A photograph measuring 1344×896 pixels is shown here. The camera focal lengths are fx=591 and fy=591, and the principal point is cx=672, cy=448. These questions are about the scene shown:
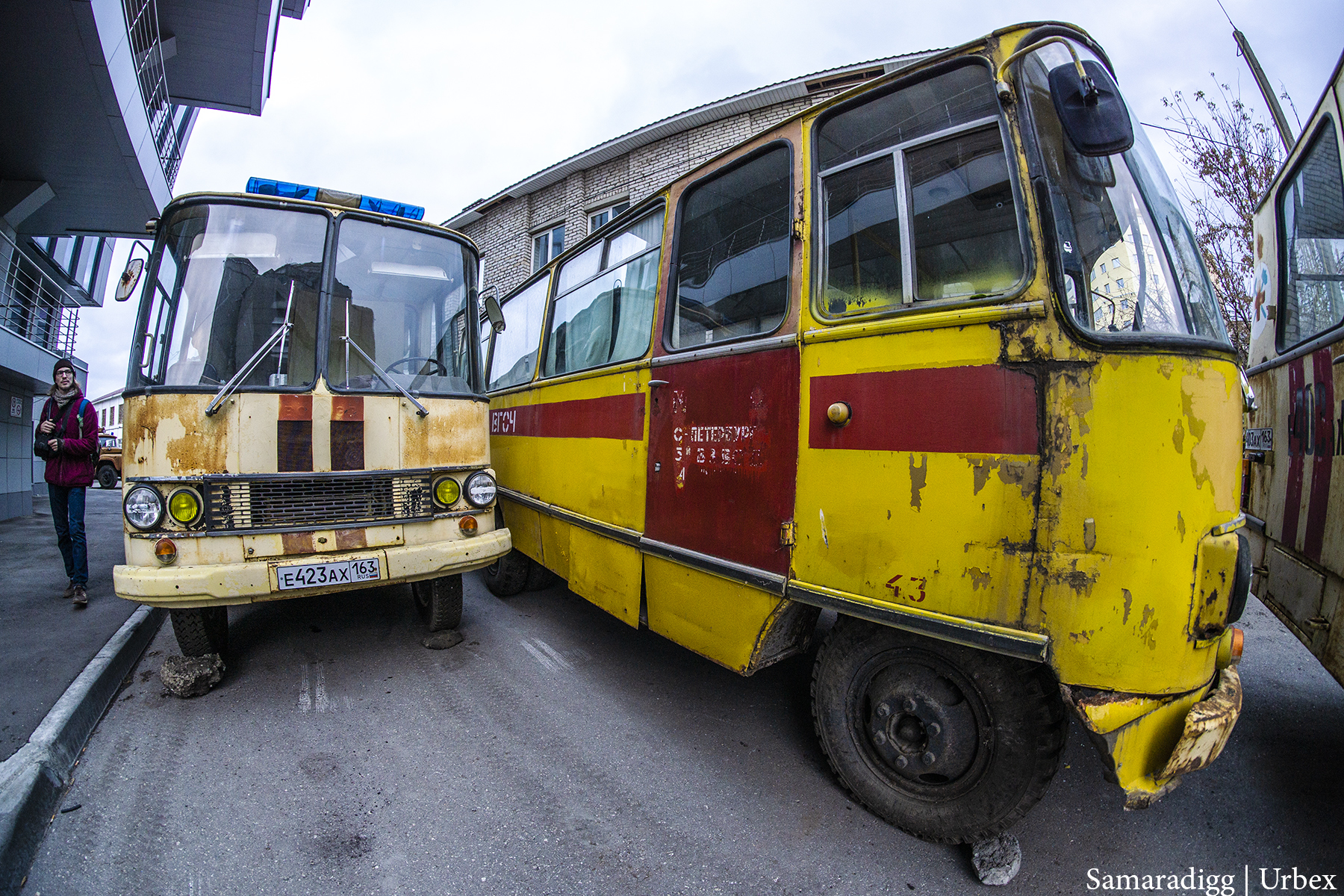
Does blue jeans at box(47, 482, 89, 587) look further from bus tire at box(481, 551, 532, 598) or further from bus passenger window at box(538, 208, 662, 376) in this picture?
bus passenger window at box(538, 208, 662, 376)

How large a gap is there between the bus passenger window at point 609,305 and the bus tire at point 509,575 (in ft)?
5.82

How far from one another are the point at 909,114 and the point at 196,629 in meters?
4.61

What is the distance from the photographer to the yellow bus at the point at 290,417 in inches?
130

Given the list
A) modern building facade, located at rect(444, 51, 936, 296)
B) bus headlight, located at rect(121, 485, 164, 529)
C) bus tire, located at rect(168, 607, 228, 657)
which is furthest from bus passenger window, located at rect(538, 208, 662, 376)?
modern building facade, located at rect(444, 51, 936, 296)

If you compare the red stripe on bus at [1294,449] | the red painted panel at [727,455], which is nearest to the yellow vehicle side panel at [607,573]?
the red painted panel at [727,455]

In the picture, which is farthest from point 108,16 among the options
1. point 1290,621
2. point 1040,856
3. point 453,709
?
point 1290,621

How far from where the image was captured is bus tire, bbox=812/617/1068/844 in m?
2.09

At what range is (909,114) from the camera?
2.30 metres

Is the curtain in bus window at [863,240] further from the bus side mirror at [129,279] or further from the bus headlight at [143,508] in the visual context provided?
the bus side mirror at [129,279]

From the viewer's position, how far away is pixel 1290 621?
2.93 m

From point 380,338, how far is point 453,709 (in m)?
2.43

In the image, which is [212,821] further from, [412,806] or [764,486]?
[764,486]

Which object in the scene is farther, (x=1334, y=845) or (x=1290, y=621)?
(x=1290, y=621)

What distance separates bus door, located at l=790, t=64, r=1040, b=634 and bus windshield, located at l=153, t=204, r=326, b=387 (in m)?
3.18
